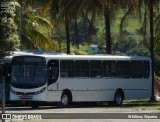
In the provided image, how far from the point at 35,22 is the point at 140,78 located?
1398 centimetres

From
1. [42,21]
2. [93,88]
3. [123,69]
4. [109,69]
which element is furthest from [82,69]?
[42,21]

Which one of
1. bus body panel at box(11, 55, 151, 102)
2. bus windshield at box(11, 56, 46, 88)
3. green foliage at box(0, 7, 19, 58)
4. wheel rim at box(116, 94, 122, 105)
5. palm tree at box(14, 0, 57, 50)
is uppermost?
palm tree at box(14, 0, 57, 50)

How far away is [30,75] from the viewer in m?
33.7

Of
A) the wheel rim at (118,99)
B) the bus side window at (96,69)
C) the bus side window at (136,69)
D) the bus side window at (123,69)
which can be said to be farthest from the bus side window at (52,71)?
the bus side window at (136,69)

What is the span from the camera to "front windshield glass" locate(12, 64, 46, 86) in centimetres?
3369

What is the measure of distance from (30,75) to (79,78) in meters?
3.23

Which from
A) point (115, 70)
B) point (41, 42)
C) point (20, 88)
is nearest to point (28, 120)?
point (20, 88)

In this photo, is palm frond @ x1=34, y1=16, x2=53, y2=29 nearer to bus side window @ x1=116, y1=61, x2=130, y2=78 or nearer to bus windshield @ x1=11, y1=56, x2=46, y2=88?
bus side window @ x1=116, y1=61, x2=130, y2=78

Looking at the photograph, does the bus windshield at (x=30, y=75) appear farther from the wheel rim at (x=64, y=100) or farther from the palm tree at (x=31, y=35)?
the palm tree at (x=31, y=35)

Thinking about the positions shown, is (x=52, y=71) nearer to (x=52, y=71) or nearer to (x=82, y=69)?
(x=52, y=71)

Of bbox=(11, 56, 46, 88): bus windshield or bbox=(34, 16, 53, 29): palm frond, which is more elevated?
bbox=(34, 16, 53, 29): palm frond

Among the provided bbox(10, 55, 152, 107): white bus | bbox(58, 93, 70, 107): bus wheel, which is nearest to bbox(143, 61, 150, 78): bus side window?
bbox(10, 55, 152, 107): white bus

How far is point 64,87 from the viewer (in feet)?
114

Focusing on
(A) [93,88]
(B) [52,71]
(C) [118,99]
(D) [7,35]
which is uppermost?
(D) [7,35]
